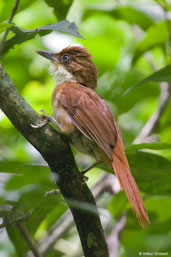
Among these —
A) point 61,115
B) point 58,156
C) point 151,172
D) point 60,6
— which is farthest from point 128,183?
point 60,6

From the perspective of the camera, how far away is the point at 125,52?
15.5 feet

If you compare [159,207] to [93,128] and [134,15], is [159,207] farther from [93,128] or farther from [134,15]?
[134,15]

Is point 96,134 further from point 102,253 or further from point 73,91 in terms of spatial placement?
point 102,253

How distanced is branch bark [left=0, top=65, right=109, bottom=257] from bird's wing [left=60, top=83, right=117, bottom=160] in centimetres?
65

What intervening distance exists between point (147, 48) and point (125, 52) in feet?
3.18

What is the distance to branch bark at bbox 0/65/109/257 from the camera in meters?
2.43

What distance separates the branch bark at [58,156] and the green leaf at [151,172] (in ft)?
1.48

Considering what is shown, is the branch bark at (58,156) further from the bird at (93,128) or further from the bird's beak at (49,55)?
the bird's beak at (49,55)

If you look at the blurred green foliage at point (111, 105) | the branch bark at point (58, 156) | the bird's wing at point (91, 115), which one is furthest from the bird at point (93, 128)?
the branch bark at point (58, 156)

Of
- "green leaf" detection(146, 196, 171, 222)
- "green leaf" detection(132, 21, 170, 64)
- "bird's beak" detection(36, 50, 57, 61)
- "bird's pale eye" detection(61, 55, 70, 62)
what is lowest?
"green leaf" detection(146, 196, 171, 222)

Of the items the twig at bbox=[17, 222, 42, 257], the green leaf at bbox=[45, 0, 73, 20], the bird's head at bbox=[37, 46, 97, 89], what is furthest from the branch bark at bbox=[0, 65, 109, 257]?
the bird's head at bbox=[37, 46, 97, 89]

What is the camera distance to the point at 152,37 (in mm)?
3797

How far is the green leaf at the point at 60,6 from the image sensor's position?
3105mm

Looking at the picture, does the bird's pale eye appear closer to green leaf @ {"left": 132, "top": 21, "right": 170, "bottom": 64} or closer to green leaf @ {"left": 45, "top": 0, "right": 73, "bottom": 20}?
green leaf @ {"left": 132, "top": 21, "right": 170, "bottom": 64}
